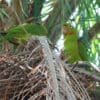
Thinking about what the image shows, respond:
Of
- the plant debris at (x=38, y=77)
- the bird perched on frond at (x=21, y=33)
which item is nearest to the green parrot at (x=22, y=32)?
the bird perched on frond at (x=21, y=33)

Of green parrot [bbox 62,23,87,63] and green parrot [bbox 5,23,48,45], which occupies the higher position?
green parrot [bbox 5,23,48,45]

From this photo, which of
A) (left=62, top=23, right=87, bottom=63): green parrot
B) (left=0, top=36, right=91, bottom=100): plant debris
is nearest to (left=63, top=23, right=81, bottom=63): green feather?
(left=62, top=23, right=87, bottom=63): green parrot

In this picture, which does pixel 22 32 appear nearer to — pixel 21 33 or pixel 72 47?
pixel 21 33

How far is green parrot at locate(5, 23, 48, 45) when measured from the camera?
5.04ft

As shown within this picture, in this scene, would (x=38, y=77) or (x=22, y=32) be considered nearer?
(x=38, y=77)

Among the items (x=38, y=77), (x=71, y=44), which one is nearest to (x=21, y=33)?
(x=71, y=44)

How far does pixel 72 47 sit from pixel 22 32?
0.22 m

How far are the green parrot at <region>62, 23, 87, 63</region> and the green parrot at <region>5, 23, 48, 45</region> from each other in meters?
0.10

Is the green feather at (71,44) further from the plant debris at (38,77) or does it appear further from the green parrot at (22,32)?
the plant debris at (38,77)

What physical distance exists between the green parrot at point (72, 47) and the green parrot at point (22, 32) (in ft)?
0.34

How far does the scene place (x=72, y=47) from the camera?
165cm

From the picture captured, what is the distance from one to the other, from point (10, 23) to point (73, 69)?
0.88 m

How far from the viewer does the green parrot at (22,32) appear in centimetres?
154

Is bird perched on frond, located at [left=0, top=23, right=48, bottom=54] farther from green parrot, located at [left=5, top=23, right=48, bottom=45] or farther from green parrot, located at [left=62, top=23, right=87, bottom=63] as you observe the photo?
green parrot, located at [left=62, top=23, right=87, bottom=63]
